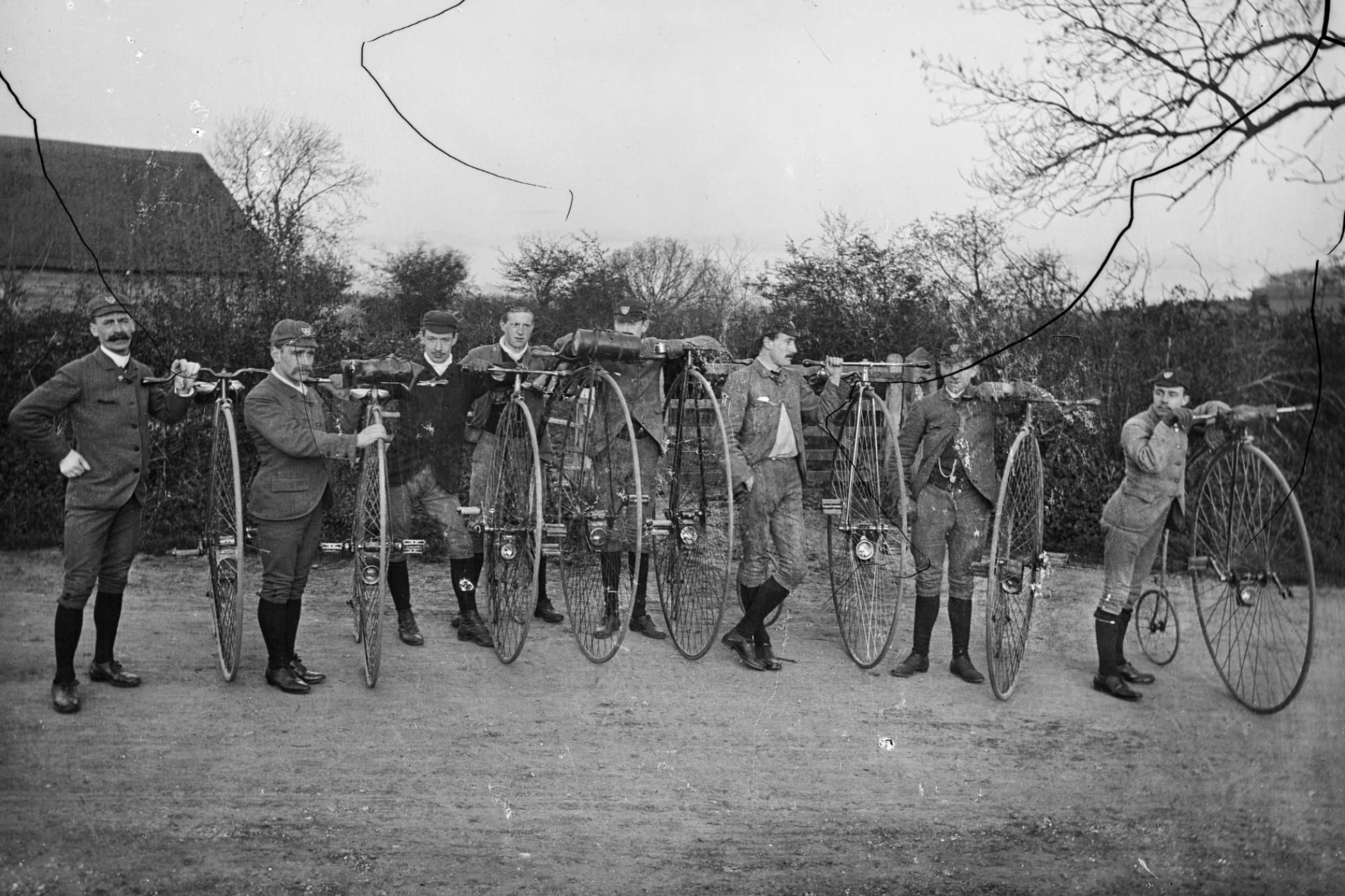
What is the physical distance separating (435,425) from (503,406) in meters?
0.36

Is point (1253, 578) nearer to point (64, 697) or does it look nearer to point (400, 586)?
point (400, 586)

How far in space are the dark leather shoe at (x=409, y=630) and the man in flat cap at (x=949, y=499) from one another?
2.36m

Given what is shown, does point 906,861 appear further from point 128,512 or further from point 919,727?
point 128,512

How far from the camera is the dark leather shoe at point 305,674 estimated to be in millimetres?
5074

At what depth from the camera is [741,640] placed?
5.71 metres

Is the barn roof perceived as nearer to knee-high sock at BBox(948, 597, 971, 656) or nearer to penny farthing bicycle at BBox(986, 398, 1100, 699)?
penny farthing bicycle at BBox(986, 398, 1100, 699)

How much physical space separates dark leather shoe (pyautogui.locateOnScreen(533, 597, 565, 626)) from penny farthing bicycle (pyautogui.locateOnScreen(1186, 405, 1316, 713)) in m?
3.07

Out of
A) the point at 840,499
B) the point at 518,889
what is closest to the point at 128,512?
the point at 518,889

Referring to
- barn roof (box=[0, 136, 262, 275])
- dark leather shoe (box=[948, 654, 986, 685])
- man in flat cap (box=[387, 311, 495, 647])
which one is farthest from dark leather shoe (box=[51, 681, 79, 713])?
dark leather shoe (box=[948, 654, 986, 685])

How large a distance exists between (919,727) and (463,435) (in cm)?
271

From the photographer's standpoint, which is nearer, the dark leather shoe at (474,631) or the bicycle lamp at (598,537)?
the bicycle lamp at (598,537)

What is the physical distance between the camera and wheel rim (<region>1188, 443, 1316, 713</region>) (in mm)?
4297

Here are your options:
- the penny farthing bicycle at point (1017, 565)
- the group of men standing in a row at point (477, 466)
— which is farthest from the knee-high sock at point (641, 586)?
the penny farthing bicycle at point (1017, 565)

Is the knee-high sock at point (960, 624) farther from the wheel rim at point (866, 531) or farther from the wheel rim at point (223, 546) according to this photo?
the wheel rim at point (223, 546)
